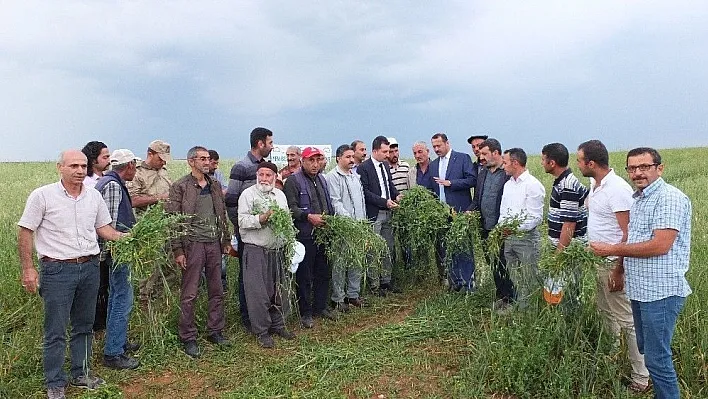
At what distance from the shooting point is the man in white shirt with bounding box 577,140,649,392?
418cm

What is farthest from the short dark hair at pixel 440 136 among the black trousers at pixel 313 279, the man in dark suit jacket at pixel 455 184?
the black trousers at pixel 313 279

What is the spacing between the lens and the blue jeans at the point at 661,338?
12.0 ft

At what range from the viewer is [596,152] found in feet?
14.1

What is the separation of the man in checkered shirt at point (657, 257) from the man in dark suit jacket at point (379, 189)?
343cm

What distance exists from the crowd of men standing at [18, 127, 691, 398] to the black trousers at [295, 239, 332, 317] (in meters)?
0.02

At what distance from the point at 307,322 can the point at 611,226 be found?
349 cm

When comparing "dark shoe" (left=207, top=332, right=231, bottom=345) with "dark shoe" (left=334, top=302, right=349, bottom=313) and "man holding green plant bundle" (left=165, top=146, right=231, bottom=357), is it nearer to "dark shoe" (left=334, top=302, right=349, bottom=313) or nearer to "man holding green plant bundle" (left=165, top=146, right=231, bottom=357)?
"man holding green plant bundle" (left=165, top=146, right=231, bottom=357)

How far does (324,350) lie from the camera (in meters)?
5.29

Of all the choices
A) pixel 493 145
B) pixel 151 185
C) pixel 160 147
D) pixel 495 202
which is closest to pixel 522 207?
pixel 495 202

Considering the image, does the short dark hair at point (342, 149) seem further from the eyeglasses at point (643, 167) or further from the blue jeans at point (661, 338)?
the blue jeans at point (661, 338)

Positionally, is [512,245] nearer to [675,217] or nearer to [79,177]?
[675,217]

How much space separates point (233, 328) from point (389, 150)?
3181 millimetres

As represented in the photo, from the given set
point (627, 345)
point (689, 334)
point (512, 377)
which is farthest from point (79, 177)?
point (689, 334)

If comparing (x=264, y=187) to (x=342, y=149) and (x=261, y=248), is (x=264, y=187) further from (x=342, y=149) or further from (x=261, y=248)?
(x=342, y=149)
